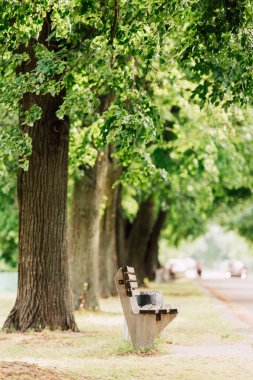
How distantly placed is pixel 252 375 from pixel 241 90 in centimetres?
432

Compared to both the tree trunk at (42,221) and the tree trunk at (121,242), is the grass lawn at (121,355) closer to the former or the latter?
the tree trunk at (42,221)

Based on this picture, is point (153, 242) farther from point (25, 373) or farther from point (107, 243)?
point (25, 373)

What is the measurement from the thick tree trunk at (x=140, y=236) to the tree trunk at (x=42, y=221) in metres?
21.5

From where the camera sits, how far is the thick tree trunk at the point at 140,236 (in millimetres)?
36562

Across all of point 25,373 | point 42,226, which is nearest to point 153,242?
point 42,226

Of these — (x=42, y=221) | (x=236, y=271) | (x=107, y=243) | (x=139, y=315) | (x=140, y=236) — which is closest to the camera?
(x=139, y=315)

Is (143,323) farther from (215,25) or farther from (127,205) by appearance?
(127,205)

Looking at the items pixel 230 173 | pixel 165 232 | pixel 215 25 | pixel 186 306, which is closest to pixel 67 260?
pixel 215 25

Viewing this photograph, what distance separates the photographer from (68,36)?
42.5ft

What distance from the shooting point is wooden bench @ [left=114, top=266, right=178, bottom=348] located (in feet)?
38.9

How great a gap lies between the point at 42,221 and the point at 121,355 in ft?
12.9

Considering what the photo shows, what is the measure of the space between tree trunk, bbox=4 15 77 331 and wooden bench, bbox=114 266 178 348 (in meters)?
2.42

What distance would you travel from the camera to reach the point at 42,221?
1465 cm

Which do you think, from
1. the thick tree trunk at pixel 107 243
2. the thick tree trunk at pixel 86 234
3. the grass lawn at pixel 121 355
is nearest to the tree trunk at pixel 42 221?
the grass lawn at pixel 121 355
